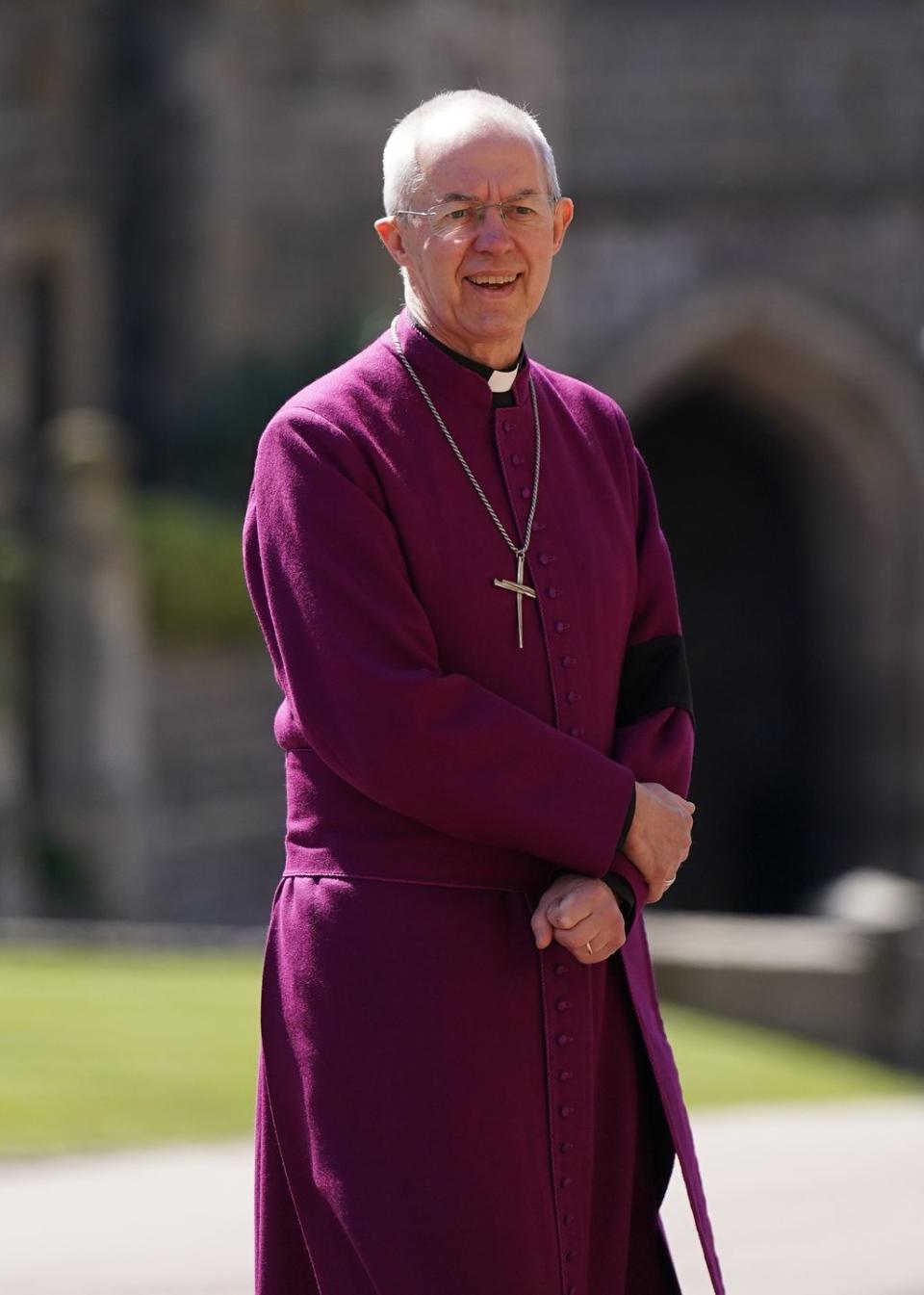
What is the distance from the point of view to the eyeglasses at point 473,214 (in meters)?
3.08

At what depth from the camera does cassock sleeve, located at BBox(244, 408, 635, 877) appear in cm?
294

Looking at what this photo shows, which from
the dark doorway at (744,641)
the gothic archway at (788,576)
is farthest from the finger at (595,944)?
the dark doorway at (744,641)

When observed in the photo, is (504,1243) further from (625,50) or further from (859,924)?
(625,50)

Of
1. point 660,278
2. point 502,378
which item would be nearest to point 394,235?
point 502,378

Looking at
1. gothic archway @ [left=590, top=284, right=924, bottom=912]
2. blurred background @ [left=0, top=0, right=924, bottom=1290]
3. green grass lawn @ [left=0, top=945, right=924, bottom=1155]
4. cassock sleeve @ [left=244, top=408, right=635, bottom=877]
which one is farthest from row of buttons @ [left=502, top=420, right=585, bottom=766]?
gothic archway @ [left=590, top=284, right=924, bottom=912]

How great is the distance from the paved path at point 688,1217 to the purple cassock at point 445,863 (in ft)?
5.99

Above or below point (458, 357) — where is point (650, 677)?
below

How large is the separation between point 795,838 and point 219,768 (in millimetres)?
6968

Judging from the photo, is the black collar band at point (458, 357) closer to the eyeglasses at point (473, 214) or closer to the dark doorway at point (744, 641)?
the eyeglasses at point (473, 214)

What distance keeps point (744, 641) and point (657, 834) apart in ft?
60.1

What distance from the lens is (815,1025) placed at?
424 inches

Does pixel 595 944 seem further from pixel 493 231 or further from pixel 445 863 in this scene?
pixel 493 231

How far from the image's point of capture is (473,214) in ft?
10.1

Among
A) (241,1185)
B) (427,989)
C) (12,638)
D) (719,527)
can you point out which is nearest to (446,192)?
(427,989)
